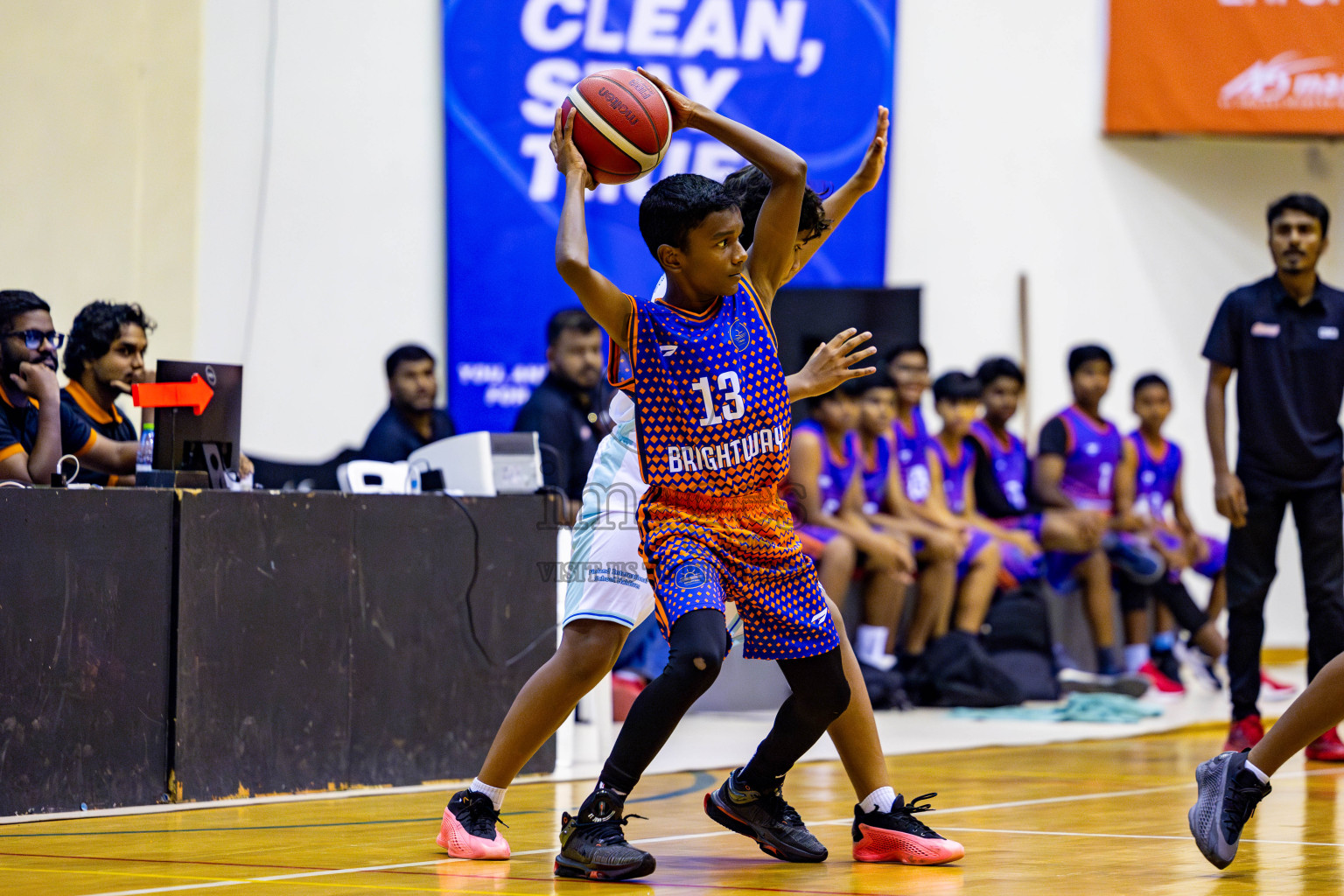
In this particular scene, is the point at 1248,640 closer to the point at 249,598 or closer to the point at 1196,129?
the point at 249,598

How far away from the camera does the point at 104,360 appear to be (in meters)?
5.54

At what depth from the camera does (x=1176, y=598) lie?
29.5ft

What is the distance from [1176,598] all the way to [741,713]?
2.76 meters

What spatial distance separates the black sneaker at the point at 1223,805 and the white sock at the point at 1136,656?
5.86 metres

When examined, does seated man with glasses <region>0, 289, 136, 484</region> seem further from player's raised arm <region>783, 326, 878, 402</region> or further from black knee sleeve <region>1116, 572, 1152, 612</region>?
black knee sleeve <region>1116, 572, 1152, 612</region>

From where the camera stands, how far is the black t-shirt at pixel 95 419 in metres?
5.36

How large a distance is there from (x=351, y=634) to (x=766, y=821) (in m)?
1.75

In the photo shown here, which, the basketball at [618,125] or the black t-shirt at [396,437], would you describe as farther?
the black t-shirt at [396,437]

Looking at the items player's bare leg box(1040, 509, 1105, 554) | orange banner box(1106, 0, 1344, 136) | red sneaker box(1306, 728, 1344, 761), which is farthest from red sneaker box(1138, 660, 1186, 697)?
orange banner box(1106, 0, 1344, 136)

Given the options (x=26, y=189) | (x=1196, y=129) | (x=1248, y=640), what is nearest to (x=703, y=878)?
(x=1248, y=640)

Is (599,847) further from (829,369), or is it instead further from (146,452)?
(146,452)

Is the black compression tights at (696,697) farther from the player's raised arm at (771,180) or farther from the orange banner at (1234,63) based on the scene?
the orange banner at (1234,63)

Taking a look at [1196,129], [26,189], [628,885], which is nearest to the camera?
[628,885]

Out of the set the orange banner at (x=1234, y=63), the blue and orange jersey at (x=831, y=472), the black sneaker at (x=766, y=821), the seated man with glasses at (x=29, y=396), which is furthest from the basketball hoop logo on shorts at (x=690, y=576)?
the orange banner at (x=1234, y=63)
